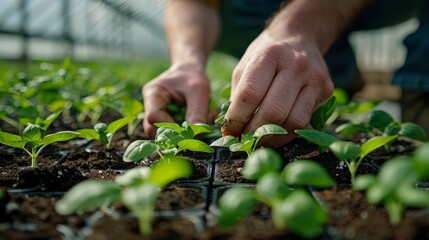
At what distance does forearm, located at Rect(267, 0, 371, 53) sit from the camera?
1478 millimetres

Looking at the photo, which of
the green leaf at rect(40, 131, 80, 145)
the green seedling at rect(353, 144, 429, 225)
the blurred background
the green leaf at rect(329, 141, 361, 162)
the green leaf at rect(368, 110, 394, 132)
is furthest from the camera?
the blurred background

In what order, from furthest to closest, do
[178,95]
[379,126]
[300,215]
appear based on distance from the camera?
[178,95]
[379,126]
[300,215]

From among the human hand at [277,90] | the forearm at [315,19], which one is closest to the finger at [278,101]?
the human hand at [277,90]

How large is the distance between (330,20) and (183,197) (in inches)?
42.4

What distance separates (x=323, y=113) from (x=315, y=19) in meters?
0.51

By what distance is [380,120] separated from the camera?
1421mm

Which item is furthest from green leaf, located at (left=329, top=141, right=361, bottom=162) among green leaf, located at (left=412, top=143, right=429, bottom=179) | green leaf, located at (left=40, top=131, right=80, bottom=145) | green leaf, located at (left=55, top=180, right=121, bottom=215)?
green leaf, located at (left=40, top=131, right=80, bottom=145)

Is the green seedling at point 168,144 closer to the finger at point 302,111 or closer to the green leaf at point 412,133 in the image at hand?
the finger at point 302,111

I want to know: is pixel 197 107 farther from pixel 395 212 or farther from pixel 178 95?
pixel 395 212

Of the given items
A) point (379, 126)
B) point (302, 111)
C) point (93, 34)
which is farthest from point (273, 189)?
point (93, 34)

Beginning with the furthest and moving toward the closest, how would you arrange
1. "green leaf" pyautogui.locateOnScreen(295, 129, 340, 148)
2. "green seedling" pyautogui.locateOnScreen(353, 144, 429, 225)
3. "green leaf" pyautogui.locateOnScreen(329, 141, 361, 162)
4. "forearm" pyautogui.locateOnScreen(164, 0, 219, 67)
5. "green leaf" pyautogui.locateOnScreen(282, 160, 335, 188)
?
"forearm" pyautogui.locateOnScreen(164, 0, 219, 67), "green leaf" pyautogui.locateOnScreen(295, 129, 340, 148), "green leaf" pyautogui.locateOnScreen(329, 141, 361, 162), "green leaf" pyautogui.locateOnScreen(282, 160, 335, 188), "green seedling" pyautogui.locateOnScreen(353, 144, 429, 225)

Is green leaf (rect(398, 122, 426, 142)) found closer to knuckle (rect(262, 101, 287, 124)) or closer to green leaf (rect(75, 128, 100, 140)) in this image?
knuckle (rect(262, 101, 287, 124))

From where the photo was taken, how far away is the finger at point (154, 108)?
153 centimetres

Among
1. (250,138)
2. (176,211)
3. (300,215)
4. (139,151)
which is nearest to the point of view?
(300,215)
